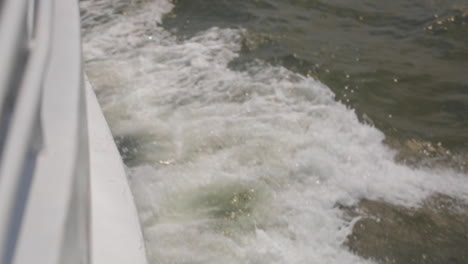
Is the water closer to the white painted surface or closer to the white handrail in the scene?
the white painted surface

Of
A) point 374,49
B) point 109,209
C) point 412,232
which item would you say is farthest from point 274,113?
point 109,209

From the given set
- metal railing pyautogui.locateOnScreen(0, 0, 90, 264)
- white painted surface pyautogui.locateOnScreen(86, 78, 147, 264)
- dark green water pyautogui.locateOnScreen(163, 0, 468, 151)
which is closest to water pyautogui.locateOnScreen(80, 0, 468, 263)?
dark green water pyautogui.locateOnScreen(163, 0, 468, 151)

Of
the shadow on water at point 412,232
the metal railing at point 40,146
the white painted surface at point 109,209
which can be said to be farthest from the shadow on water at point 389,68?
the metal railing at point 40,146

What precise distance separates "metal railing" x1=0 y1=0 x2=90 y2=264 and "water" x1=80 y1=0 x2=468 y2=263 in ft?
5.23

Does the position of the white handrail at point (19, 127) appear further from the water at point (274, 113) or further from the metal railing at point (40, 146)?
the water at point (274, 113)

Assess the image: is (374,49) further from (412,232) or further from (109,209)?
(109,209)

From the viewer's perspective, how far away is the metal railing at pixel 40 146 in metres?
1.01

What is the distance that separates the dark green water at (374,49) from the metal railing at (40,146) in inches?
121

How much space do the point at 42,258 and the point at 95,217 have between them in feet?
1.65

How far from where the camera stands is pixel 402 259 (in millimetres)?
2986

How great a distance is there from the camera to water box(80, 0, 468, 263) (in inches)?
123

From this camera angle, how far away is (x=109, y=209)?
61.2 inches

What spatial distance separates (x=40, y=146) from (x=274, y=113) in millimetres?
3023

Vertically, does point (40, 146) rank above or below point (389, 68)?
above
